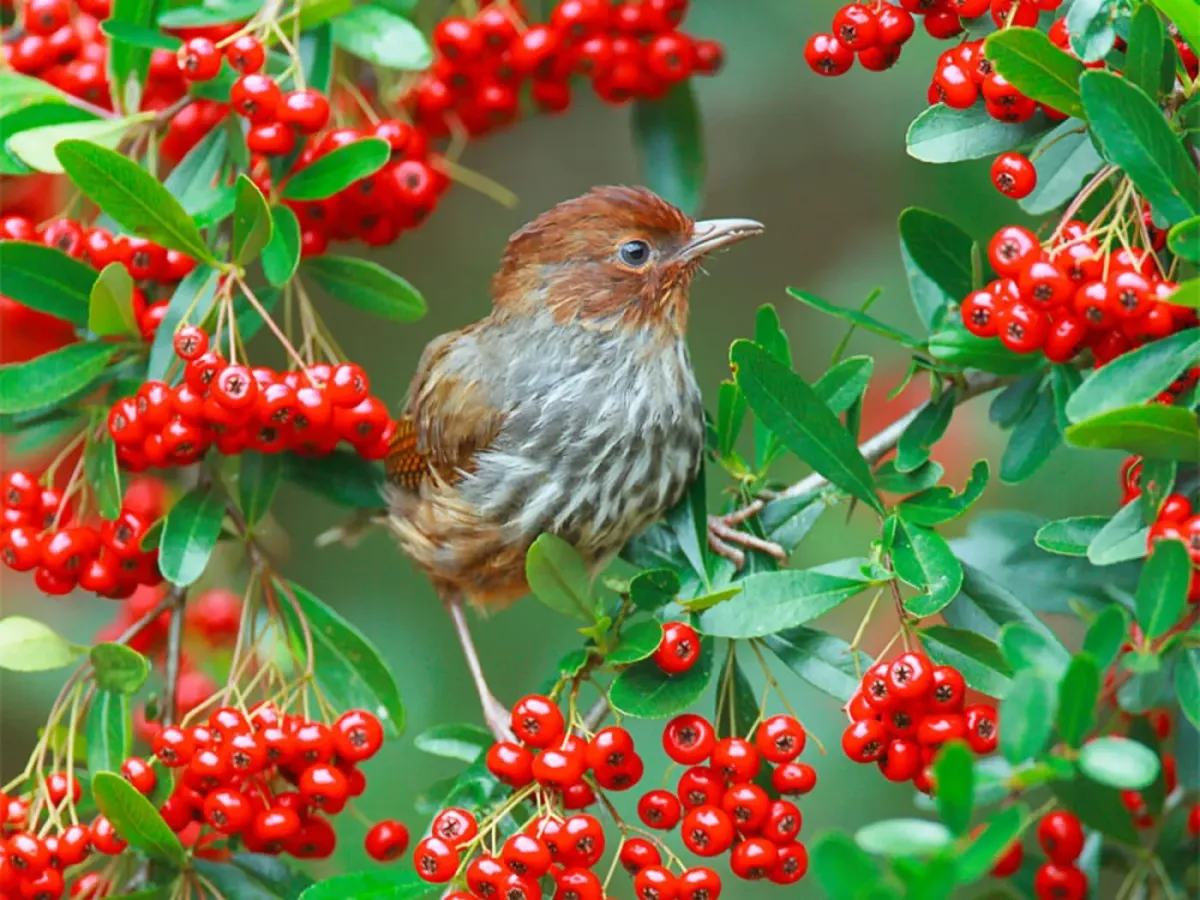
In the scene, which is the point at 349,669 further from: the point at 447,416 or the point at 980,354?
the point at 980,354

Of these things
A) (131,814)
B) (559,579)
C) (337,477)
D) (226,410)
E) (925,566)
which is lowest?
(131,814)

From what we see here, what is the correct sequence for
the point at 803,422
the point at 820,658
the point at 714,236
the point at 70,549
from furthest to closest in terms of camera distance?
1. the point at 714,236
2. the point at 70,549
3. the point at 820,658
4. the point at 803,422

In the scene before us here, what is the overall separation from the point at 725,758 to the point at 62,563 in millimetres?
1467

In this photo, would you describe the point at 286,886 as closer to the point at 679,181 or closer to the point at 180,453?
the point at 180,453

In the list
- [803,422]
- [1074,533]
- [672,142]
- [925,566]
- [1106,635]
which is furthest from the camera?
[672,142]

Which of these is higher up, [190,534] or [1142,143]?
[1142,143]

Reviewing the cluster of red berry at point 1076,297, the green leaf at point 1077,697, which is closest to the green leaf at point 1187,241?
the cluster of red berry at point 1076,297

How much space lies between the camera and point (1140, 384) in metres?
2.14

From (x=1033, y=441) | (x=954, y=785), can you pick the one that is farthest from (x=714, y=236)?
(x=954, y=785)

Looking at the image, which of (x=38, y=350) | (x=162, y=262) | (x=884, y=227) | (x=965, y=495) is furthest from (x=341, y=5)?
(x=884, y=227)

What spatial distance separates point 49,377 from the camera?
3.09m

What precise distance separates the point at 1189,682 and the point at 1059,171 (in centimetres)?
94

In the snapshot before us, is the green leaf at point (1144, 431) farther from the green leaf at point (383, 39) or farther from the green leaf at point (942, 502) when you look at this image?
the green leaf at point (383, 39)

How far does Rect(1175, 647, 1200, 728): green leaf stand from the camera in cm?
220
